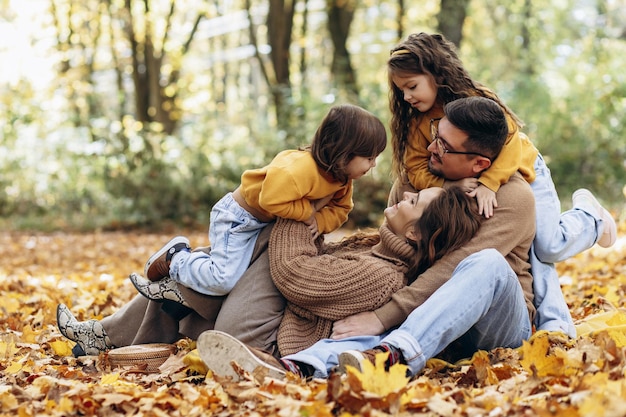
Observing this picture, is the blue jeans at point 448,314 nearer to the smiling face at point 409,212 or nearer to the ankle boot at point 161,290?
the smiling face at point 409,212

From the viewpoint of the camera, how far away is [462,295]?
300 cm

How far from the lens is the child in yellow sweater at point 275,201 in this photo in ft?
11.2

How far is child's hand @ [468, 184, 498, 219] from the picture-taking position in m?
3.29

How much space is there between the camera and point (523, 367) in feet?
9.68

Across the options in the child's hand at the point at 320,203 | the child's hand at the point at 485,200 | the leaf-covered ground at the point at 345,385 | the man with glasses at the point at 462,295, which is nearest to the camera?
the leaf-covered ground at the point at 345,385

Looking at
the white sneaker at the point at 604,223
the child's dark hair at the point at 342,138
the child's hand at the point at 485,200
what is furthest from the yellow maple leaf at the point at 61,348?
the white sneaker at the point at 604,223

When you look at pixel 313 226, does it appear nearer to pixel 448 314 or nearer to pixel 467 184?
pixel 467 184

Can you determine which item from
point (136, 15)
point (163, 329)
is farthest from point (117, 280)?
point (136, 15)

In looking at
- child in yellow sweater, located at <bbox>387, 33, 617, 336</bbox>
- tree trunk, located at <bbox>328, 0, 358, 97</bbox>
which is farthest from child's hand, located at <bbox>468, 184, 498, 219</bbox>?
tree trunk, located at <bbox>328, 0, 358, 97</bbox>

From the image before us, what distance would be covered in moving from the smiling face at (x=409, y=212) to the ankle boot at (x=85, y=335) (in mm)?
1517

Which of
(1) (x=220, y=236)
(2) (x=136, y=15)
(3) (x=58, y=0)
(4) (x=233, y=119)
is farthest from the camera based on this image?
(4) (x=233, y=119)

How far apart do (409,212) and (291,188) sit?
0.52 m

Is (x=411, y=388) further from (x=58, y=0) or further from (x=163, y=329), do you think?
(x=58, y=0)

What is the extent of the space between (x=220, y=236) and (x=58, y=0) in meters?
14.6
